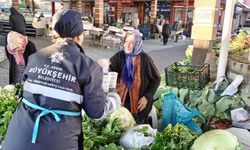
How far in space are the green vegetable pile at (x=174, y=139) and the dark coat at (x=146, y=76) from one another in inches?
24.5

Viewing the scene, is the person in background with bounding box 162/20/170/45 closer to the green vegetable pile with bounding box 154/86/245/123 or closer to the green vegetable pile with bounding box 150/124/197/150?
the green vegetable pile with bounding box 154/86/245/123

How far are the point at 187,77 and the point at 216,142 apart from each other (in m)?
1.73

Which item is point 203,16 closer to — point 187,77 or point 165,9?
point 187,77

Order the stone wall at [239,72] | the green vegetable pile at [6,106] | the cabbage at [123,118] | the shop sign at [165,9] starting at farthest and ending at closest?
the shop sign at [165,9]
the stone wall at [239,72]
the green vegetable pile at [6,106]
the cabbage at [123,118]

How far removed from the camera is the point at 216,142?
1900mm

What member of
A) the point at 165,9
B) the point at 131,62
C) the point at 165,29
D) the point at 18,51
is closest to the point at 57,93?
the point at 131,62

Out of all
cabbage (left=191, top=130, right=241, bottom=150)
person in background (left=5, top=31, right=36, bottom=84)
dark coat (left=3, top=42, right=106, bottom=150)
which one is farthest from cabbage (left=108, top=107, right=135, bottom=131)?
person in background (left=5, top=31, right=36, bottom=84)

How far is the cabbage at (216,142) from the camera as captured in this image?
1.88 metres

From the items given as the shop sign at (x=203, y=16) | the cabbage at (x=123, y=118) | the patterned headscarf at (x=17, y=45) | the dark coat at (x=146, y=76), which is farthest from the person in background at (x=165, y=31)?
the cabbage at (x=123, y=118)

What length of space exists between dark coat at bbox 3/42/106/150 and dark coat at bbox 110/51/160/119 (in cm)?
112

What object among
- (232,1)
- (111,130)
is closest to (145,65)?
(111,130)

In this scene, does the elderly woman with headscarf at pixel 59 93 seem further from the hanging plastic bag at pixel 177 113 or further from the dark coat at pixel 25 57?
the dark coat at pixel 25 57

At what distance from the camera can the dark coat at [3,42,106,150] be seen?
150 centimetres

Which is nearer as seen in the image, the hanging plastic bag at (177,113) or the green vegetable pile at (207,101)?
the hanging plastic bag at (177,113)
